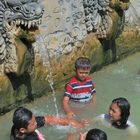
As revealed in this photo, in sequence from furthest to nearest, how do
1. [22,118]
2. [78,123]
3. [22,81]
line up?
1. [22,81]
2. [78,123]
3. [22,118]

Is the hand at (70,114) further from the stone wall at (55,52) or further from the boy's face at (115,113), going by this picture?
the stone wall at (55,52)

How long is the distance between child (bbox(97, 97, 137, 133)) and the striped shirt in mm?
463

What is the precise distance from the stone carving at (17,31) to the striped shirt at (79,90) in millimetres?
552

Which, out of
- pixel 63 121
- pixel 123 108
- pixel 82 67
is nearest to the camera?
pixel 123 108

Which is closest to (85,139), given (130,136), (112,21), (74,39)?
(130,136)

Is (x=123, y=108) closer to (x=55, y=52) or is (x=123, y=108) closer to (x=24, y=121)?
(x=24, y=121)

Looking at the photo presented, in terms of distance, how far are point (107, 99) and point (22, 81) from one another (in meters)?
1.06

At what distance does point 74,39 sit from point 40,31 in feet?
2.36

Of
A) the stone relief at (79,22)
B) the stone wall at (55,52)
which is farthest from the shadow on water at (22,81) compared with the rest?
the stone relief at (79,22)

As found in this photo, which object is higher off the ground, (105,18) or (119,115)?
(105,18)

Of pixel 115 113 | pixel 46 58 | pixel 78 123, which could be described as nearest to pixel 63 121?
pixel 78 123

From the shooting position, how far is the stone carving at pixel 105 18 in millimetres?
6883

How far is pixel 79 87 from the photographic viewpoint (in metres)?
5.96

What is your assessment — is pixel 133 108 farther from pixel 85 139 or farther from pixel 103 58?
pixel 85 139
